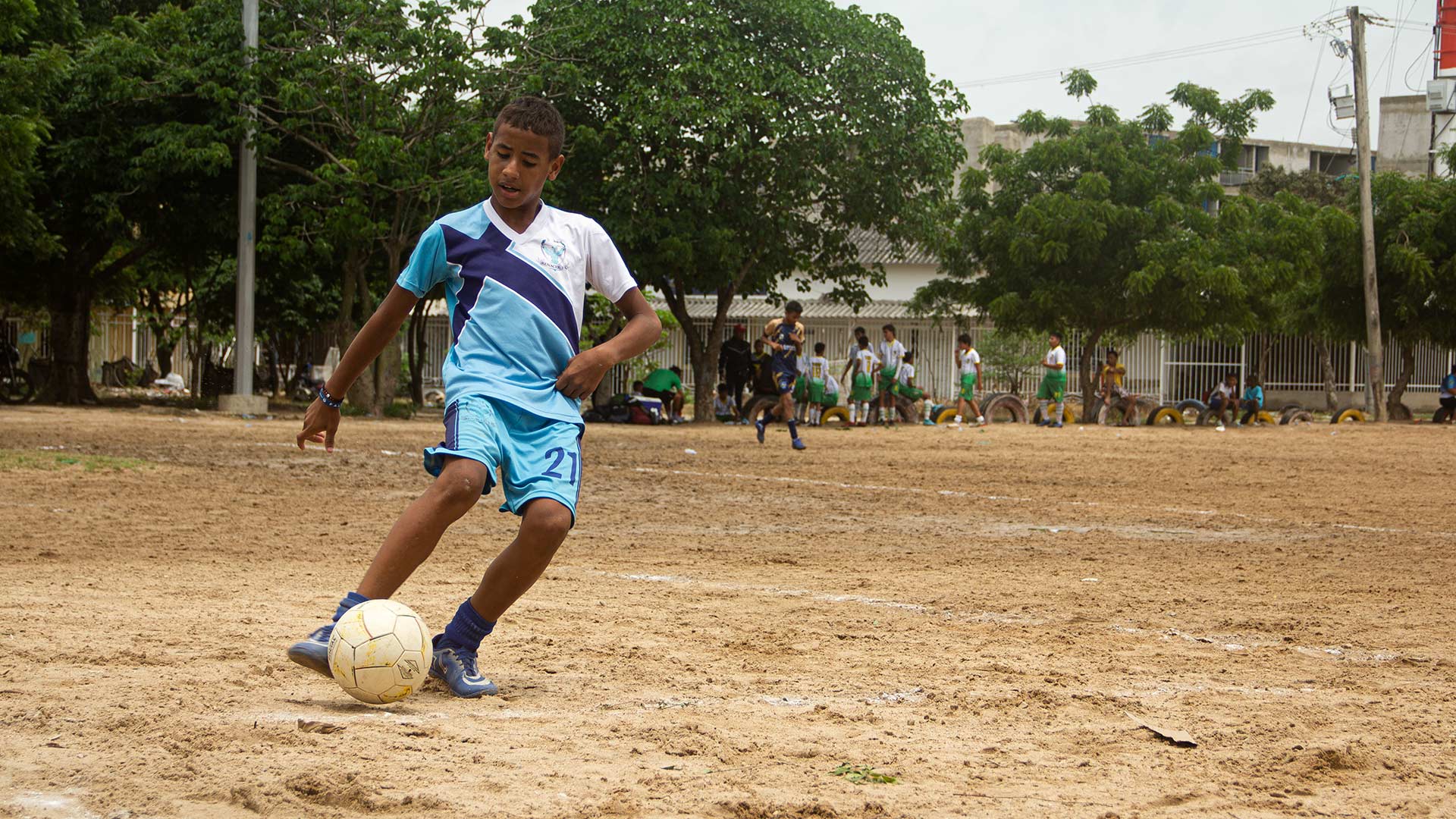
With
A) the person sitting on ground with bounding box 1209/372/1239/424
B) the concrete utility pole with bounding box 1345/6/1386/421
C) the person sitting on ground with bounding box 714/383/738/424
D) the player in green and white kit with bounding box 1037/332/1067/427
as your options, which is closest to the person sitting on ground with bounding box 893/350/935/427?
the player in green and white kit with bounding box 1037/332/1067/427

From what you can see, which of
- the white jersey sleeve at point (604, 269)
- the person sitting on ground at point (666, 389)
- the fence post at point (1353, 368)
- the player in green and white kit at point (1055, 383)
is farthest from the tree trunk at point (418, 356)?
the white jersey sleeve at point (604, 269)

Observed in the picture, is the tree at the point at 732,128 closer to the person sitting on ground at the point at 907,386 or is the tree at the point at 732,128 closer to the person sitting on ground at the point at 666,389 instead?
the person sitting on ground at the point at 666,389

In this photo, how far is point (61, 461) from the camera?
12.2m

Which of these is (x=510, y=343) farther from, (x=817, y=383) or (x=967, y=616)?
(x=817, y=383)

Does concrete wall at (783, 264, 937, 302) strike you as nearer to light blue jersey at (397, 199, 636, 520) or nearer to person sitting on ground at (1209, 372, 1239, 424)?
person sitting on ground at (1209, 372, 1239, 424)

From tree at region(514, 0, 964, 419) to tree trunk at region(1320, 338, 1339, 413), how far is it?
16381 millimetres

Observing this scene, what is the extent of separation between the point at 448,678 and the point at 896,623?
6.75 ft

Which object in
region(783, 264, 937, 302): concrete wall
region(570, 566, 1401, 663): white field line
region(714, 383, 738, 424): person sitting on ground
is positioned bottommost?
region(570, 566, 1401, 663): white field line

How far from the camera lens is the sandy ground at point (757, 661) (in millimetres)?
3111

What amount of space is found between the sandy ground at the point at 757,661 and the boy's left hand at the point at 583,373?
89cm

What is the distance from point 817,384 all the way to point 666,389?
314 centimetres

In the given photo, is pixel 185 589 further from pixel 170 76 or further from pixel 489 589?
pixel 170 76

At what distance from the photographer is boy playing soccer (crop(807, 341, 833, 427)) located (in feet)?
80.6

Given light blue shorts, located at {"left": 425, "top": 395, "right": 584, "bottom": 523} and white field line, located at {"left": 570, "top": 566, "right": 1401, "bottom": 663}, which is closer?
light blue shorts, located at {"left": 425, "top": 395, "right": 584, "bottom": 523}
